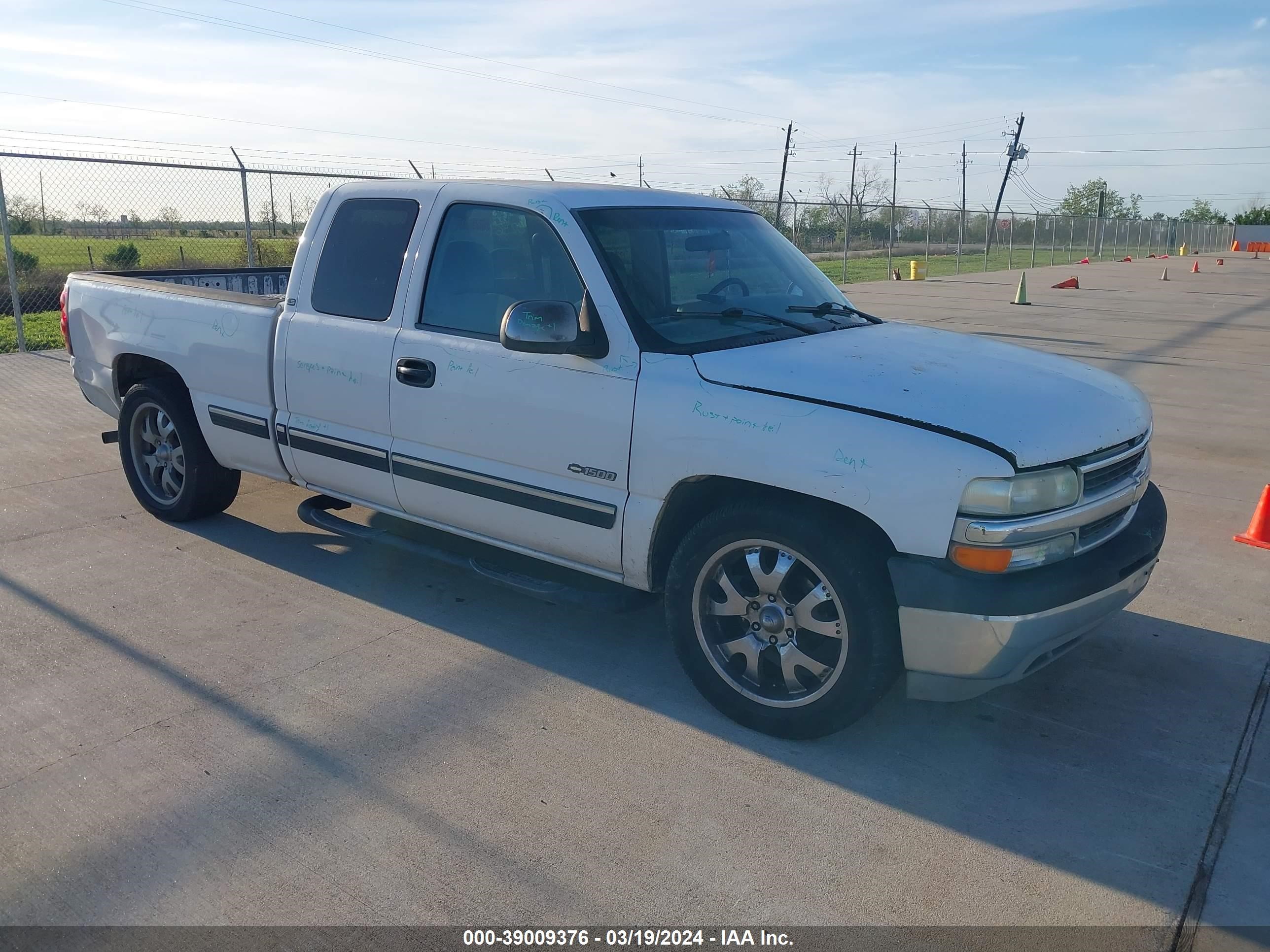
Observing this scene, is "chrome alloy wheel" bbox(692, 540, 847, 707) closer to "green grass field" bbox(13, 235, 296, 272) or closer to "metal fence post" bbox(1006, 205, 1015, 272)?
"green grass field" bbox(13, 235, 296, 272)

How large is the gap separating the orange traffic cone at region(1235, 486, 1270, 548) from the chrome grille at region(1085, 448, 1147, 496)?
8.12 feet

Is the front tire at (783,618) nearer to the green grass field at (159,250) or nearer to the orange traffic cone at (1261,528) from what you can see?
the orange traffic cone at (1261,528)

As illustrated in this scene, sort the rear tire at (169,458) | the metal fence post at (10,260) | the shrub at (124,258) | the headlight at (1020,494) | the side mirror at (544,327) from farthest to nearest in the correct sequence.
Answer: the shrub at (124,258)
the metal fence post at (10,260)
the rear tire at (169,458)
the side mirror at (544,327)
the headlight at (1020,494)

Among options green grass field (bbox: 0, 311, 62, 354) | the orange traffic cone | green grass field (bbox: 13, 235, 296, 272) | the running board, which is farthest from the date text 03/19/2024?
green grass field (bbox: 13, 235, 296, 272)

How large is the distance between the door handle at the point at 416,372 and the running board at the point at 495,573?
77 centimetres

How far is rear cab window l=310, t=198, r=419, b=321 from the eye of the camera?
4.71 metres

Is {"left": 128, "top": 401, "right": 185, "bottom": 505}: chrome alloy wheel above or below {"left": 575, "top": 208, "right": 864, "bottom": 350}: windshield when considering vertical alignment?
below

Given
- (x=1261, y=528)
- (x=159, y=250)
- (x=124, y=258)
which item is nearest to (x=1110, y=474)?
(x=1261, y=528)

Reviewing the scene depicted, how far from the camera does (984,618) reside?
3.26 metres

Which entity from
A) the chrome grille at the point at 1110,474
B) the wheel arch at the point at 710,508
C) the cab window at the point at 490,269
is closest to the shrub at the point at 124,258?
the cab window at the point at 490,269

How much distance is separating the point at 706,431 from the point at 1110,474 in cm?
147

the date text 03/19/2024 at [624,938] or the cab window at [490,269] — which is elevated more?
the cab window at [490,269]

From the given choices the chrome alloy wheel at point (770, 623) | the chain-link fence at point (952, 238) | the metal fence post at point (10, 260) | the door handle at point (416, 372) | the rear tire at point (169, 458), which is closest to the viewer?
the chrome alloy wheel at point (770, 623)

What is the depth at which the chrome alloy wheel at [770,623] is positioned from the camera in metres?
3.59
